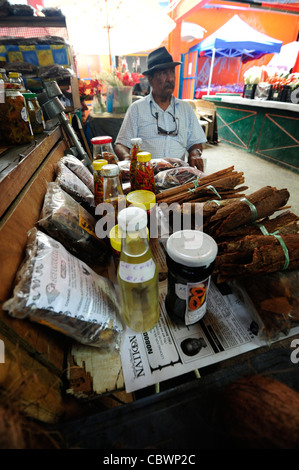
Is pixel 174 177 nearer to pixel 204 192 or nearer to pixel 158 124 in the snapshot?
pixel 204 192

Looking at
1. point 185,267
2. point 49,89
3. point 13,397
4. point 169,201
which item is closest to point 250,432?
point 185,267

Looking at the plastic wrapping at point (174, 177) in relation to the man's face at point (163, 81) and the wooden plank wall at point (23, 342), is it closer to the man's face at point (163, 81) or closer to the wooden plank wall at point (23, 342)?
the wooden plank wall at point (23, 342)

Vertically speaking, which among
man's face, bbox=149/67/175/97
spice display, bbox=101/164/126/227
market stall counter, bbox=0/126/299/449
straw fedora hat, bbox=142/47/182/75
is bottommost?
market stall counter, bbox=0/126/299/449

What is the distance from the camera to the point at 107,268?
3.33 feet

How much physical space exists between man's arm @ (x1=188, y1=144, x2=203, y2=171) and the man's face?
0.61m

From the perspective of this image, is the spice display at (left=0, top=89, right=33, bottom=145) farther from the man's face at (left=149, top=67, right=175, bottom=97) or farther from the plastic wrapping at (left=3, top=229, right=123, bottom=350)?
the man's face at (left=149, top=67, right=175, bottom=97)

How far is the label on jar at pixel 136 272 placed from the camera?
63cm

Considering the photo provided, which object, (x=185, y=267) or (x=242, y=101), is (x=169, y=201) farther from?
(x=242, y=101)

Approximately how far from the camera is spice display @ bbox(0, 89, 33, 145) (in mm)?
940

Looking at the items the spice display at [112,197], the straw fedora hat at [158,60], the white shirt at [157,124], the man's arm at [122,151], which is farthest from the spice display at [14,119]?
the straw fedora hat at [158,60]

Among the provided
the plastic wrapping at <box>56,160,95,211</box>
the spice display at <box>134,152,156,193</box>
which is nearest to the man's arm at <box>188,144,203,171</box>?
→ the spice display at <box>134,152,156,193</box>

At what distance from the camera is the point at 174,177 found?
152cm

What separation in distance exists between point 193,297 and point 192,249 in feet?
0.55

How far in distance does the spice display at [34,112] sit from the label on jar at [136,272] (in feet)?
3.81
